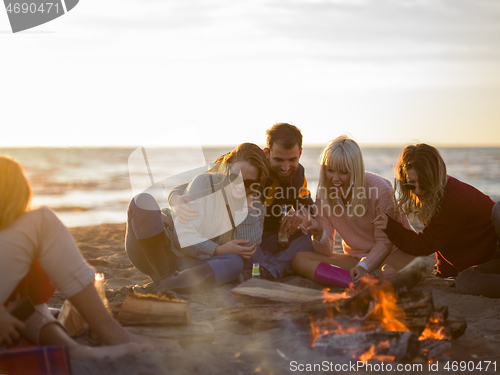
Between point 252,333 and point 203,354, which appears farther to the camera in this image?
point 252,333

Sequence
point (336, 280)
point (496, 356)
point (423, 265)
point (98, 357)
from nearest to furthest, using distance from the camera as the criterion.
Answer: point (98, 357), point (496, 356), point (423, 265), point (336, 280)

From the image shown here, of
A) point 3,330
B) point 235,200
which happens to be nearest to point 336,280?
point 235,200

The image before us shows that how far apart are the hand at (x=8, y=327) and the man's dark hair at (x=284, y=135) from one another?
10.2ft

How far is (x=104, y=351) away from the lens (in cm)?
243

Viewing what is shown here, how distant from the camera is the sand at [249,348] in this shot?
2.40 meters

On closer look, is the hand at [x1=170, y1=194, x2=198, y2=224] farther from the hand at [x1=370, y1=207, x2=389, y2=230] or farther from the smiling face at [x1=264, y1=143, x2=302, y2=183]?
the hand at [x1=370, y1=207, x2=389, y2=230]

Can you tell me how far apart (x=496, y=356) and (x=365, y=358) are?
36.3 inches

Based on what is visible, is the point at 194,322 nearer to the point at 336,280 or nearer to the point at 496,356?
the point at 336,280

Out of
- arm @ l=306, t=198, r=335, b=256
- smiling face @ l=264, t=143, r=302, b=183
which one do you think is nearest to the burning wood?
arm @ l=306, t=198, r=335, b=256

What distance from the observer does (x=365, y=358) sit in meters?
2.60

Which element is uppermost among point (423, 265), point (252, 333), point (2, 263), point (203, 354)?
point (2, 263)

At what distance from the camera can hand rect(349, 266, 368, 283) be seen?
423cm

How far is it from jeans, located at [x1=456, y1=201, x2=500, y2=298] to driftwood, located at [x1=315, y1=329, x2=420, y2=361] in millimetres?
1758

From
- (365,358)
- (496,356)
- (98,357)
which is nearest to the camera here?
(98,357)
